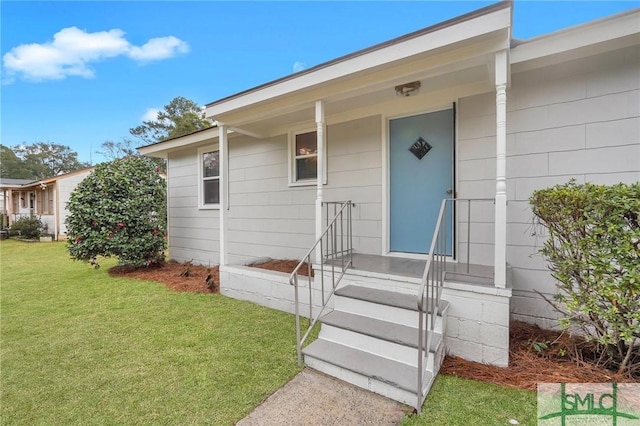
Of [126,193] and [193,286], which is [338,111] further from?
[126,193]

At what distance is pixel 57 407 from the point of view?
6.65ft

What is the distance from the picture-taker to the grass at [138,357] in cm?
200

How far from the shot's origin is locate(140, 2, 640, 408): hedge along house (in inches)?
95.4

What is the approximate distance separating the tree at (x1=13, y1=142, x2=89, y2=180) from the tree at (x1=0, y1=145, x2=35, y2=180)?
0.84ft

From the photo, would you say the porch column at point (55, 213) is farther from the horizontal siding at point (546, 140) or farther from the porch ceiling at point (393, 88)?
the horizontal siding at point (546, 140)

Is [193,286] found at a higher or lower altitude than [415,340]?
lower

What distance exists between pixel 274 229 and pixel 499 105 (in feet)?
13.4

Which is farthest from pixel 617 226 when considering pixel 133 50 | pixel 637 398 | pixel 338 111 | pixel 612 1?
pixel 133 50

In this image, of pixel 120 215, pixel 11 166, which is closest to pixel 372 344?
pixel 120 215

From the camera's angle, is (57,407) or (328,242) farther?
(328,242)

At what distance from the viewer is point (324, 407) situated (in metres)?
2.00

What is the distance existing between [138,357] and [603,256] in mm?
3952

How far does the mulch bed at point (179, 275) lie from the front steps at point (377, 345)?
281 centimetres

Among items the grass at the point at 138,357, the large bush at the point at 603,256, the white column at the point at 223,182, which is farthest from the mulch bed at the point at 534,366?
the white column at the point at 223,182
